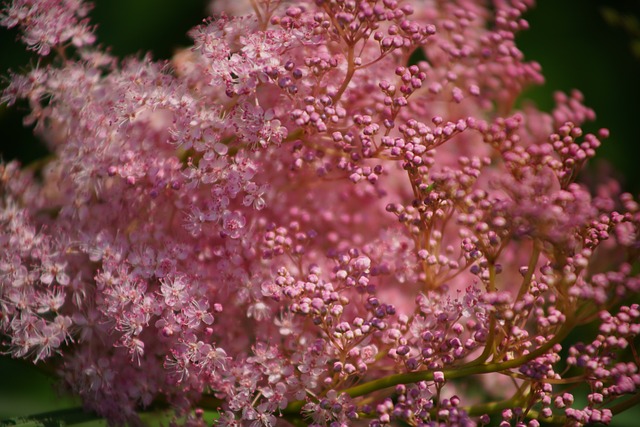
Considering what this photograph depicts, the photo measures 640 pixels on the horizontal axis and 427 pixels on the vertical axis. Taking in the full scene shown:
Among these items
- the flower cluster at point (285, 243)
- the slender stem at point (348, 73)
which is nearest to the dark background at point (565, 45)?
the flower cluster at point (285, 243)

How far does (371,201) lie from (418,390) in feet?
1.04

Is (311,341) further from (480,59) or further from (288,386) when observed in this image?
(480,59)

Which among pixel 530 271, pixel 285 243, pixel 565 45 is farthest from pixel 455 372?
pixel 565 45

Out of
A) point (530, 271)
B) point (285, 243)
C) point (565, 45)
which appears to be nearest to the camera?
point (530, 271)

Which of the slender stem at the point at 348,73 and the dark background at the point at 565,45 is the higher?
the slender stem at the point at 348,73

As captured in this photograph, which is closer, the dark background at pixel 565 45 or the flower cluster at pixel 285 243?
the flower cluster at pixel 285 243

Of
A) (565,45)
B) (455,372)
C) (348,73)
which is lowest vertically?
(565,45)

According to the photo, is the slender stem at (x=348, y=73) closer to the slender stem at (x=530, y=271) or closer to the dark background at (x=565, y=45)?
the slender stem at (x=530, y=271)

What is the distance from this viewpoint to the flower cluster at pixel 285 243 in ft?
2.05

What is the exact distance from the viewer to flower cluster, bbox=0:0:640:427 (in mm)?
624

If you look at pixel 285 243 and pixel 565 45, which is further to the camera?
pixel 565 45

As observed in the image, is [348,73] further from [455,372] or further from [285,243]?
[455,372]

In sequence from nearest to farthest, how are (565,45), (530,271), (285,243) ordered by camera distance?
(530,271), (285,243), (565,45)

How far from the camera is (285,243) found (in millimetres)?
723
